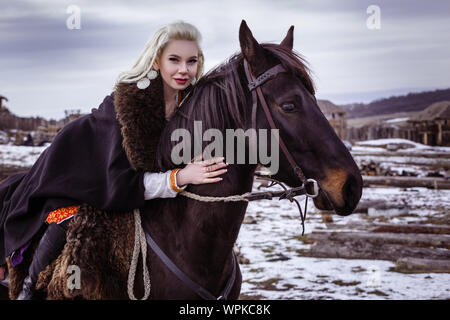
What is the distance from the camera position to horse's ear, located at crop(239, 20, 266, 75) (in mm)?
2074

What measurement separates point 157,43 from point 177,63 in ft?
0.56

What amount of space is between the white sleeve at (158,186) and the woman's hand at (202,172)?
0.22 ft

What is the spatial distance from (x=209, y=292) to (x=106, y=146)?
101cm

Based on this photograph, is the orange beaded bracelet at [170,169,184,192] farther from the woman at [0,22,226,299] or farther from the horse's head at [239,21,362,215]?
the horse's head at [239,21,362,215]

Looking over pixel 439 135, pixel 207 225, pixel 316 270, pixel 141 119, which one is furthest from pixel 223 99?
pixel 439 135

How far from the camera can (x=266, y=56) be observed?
2.16 meters

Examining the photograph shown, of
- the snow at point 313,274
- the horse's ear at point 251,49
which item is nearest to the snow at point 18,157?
the snow at point 313,274

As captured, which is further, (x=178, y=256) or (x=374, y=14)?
(x=374, y=14)

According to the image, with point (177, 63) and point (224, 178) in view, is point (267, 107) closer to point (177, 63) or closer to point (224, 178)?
point (224, 178)

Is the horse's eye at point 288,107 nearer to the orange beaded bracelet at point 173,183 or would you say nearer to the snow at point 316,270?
the orange beaded bracelet at point 173,183

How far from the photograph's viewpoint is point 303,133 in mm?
2027

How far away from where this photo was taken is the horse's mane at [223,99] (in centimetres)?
212
